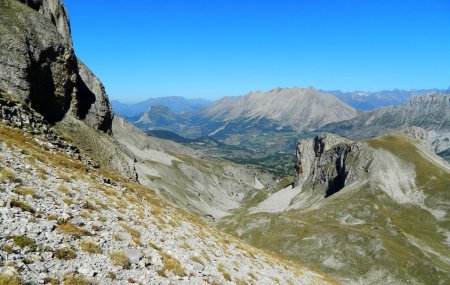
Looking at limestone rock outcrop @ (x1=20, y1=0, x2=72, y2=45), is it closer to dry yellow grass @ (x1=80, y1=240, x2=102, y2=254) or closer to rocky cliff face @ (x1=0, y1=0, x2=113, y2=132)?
rocky cliff face @ (x1=0, y1=0, x2=113, y2=132)

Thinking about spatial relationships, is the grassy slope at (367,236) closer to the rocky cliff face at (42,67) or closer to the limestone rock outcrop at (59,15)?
the rocky cliff face at (42,67)

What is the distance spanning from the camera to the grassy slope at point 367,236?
103562 millimetres

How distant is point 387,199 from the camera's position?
6875 inches

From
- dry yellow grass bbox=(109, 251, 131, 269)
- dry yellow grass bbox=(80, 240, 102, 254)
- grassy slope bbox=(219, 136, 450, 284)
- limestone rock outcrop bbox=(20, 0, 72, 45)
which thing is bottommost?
grassy slope bbox=(219, 136, 450, 284)

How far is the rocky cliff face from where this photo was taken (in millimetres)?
62769

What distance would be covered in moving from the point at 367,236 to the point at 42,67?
99223mm

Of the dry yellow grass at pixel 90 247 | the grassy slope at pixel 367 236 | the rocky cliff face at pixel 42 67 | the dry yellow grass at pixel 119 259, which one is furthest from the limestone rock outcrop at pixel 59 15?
the grassy slope at pixel 367 236

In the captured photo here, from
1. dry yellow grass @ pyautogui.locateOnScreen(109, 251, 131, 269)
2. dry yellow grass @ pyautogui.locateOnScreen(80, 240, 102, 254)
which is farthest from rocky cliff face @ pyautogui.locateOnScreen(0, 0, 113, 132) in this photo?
dry yellow grass @ pyautogui.locateOnScreen(109, 251, 131, 269)

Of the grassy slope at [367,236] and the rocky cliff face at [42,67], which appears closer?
the rocky cliff face at [42,67]

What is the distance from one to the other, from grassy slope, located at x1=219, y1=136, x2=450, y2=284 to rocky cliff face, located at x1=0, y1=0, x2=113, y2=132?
7203cm

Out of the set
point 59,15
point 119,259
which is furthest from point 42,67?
point 119,259

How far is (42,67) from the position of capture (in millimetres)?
72938

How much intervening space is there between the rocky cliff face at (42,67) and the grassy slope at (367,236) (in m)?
72.0

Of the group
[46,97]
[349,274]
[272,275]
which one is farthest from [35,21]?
[349,274]
